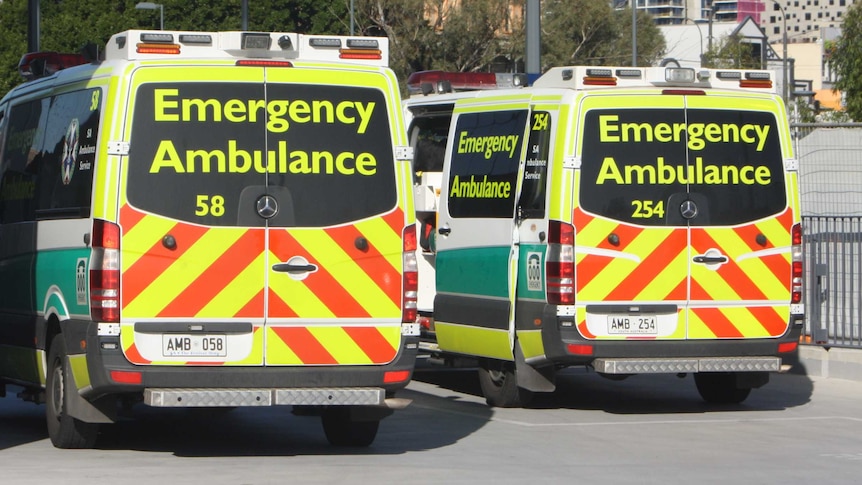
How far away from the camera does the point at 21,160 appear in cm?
1085

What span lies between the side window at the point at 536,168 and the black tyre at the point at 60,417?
3.73 meters

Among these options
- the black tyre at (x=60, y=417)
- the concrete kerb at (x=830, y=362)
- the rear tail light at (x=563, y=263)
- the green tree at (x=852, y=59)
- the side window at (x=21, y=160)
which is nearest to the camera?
the black tyre at (x=60, y=417)

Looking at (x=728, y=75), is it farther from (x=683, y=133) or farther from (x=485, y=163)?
(x=485, y=163)

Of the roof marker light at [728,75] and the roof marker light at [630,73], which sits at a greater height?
the roof marker light at [630,73]

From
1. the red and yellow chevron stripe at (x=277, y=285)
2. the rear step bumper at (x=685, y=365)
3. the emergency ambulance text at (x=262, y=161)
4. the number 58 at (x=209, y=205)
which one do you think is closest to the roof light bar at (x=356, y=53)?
the emergency ambulance text at (x=262, y=161)

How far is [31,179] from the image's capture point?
10.6 m

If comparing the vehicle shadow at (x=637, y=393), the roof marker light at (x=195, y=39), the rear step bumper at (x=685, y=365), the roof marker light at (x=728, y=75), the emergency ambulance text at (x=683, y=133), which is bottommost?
the vehicle shadow at (x=637, y=393)

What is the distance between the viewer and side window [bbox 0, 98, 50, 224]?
1057 centimetres

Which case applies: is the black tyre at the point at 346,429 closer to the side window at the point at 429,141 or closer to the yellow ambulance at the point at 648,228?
the yellow ambulance at the point at 648,228

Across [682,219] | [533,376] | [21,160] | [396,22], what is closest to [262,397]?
[21,160]

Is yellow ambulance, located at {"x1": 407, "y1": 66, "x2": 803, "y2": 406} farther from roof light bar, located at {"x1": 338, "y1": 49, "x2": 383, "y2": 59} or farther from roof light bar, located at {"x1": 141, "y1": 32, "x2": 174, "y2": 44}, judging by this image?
roof light bar, located at {"x1": 141, "y1": 32, "x2": 174, "y2": 44}

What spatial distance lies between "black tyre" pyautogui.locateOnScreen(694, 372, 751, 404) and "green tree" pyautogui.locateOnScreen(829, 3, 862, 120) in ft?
131

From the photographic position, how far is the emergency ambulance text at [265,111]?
9.22 m

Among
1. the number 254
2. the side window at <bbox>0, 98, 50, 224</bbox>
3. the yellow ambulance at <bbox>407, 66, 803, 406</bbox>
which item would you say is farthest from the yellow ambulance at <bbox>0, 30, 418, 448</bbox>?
the number 254
